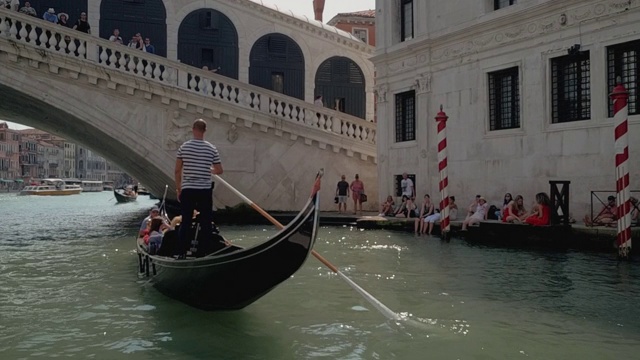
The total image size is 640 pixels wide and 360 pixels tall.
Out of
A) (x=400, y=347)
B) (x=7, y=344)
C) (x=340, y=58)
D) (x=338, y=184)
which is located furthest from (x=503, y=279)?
(x=340, y=58)

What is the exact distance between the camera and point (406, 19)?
13414mm

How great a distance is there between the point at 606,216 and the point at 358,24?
1715cm

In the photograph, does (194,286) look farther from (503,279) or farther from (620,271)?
(620,271)

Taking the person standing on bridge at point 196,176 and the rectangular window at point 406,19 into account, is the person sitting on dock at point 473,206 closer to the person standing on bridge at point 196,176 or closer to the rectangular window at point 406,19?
→ the rectangular window at point 406,19

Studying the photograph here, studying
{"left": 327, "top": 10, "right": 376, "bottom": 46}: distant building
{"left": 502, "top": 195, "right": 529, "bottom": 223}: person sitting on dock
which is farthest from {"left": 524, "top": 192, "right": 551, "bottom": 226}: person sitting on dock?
{"left": 327, "top": 10, "right": 376, "bottom": 46}: distant building

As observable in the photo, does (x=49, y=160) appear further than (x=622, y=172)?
Yes

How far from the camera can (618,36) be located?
29.2 ft

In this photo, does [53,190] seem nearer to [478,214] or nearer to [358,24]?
[358,24]

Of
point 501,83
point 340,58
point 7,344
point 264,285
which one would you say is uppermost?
point 340,58

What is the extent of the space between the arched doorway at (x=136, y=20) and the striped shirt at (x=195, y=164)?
457 inches

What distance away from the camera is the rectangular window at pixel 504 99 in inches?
423

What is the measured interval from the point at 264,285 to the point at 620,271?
13.5 feet

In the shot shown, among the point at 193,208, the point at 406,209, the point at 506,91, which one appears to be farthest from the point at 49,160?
the point at 193,208

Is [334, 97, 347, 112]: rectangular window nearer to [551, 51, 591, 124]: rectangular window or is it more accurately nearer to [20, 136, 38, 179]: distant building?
[551, 51, 591, 124]: rectangular window
